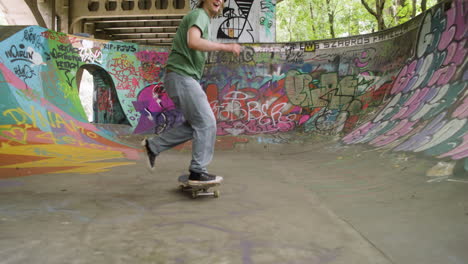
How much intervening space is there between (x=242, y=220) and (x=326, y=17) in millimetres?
28228

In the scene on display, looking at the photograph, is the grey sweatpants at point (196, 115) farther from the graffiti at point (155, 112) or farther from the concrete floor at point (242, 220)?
the graffiti at point (155, 112)

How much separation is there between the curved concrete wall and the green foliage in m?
10.3

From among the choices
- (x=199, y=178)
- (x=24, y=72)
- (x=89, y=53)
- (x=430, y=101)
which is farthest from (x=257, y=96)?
(x=199, y=178)

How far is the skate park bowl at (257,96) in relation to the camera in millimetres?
6355

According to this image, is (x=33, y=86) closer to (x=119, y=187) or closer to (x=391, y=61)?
(x=119, y=187)

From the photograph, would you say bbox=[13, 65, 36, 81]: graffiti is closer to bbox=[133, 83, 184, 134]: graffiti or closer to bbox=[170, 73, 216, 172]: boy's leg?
bbox=[133, 83, 184, 134]: graffiti

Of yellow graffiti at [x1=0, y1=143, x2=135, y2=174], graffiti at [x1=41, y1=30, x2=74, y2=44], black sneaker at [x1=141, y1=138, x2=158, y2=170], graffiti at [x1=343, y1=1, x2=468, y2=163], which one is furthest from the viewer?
graffiti at [x1=41, y1=30, x2=74, y2=44]

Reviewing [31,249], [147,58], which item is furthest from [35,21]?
[31,249]

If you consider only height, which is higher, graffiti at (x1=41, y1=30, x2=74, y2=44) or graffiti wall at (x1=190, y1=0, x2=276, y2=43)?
graffiti wall at (x1=190, y1=0, x2=276, y2=43)

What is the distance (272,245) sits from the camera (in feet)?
7.99

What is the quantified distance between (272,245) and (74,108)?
948cm

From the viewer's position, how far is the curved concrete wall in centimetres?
659

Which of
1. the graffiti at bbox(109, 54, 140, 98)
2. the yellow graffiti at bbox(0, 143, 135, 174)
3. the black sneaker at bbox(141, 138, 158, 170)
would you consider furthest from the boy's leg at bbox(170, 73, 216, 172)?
the graffiti at bbox(109, 54, 140, 98)

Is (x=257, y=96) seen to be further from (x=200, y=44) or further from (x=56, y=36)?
(x=200, y=44)
